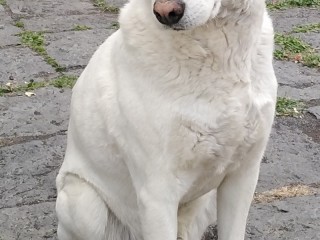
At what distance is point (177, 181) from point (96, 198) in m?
0.64

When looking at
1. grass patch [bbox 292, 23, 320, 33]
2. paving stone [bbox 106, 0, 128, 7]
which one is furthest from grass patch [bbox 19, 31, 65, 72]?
grass patch [bbox 292, 23, 320, 33]

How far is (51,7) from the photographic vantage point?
7.76 metres

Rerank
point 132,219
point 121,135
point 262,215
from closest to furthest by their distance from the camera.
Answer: point 121,135
point 132,219
point 262,215

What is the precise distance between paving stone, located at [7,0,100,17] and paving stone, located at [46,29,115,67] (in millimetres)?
695

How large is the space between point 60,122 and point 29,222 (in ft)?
4.00

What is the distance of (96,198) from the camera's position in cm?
379

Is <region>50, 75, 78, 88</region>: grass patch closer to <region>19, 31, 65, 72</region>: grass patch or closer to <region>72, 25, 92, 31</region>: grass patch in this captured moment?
<region>19, 31, 65, 72</region>: grass patch

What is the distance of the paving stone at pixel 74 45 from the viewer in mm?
6359

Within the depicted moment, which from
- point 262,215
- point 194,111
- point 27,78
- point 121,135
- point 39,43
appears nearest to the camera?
point 194,111

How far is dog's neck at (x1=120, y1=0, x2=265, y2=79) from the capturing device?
3.20m

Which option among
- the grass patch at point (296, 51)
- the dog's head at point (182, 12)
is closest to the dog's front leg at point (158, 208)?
the dog's head at point (182, 12)

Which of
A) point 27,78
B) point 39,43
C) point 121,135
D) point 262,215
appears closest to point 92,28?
point 39,43

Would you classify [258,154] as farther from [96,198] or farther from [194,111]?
[96,198]

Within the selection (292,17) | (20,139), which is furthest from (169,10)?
(292,17)
